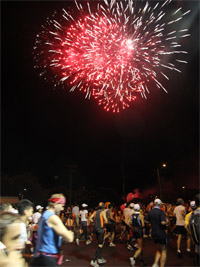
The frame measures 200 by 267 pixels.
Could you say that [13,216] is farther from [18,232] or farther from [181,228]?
[181,228]

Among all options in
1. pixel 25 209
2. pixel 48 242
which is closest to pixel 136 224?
pixel 25 209

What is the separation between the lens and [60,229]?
3.65m

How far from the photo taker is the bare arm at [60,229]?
3.57 metres

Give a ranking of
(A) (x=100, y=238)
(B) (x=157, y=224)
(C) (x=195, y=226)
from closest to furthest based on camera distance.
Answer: (C) (x=195, y=226) < (B) (x=157, y=224) < (A) (x=100, y=238)

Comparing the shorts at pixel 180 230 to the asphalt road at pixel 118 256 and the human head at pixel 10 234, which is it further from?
the human head at pixel 10 234

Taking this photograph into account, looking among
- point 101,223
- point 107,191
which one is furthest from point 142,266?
point 107,191

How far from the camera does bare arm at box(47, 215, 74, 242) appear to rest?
3.57 m

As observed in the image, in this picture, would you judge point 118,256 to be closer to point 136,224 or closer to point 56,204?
point 136,224

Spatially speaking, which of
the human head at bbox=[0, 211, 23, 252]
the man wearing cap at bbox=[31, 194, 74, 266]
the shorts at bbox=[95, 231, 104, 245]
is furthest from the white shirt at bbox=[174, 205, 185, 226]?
the human head at bbox=[0, 211, 23, 252]

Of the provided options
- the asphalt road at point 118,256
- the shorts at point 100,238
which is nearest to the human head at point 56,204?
the shorts at point 100,238

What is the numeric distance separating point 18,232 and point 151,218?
201 inches

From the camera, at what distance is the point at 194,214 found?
6.22m

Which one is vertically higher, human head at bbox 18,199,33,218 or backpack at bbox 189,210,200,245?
human head at bbox 18,199,33,218

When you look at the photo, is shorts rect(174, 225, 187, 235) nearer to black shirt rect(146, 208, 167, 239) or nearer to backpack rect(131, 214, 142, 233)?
backpack rect(131, 214, 142, 233)
